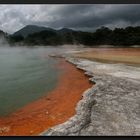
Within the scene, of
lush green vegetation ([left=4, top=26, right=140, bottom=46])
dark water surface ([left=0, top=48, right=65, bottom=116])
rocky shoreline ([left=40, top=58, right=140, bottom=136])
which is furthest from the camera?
lush green vegetation ([left=4, top=26, right=140, bottom=46])

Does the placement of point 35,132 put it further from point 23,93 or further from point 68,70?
point 68,70

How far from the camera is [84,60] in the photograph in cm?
411

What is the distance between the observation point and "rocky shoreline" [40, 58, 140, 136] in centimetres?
301

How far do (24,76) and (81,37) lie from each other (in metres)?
0.85

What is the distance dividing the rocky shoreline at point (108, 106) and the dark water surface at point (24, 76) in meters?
0.53

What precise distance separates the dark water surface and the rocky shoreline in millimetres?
530

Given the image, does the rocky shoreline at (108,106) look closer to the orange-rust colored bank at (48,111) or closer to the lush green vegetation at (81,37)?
the orange-rust colored bank at (48,111)

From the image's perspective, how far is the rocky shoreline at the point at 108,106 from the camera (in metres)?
3.01

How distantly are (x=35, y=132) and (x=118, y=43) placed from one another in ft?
4.91

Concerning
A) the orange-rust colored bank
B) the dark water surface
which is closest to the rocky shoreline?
the orange-rust colored bank

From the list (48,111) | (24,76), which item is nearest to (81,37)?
(24,76)

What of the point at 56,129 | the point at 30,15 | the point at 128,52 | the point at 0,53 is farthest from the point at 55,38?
the point at 56,129

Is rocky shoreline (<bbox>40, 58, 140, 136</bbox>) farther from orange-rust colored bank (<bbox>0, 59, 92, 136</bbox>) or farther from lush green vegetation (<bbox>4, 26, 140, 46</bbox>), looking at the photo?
lush green vegetation (<bbox>4, 26, 140, 46</bbox>)

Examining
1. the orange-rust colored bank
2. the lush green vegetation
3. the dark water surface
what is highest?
the lush green vegetation
